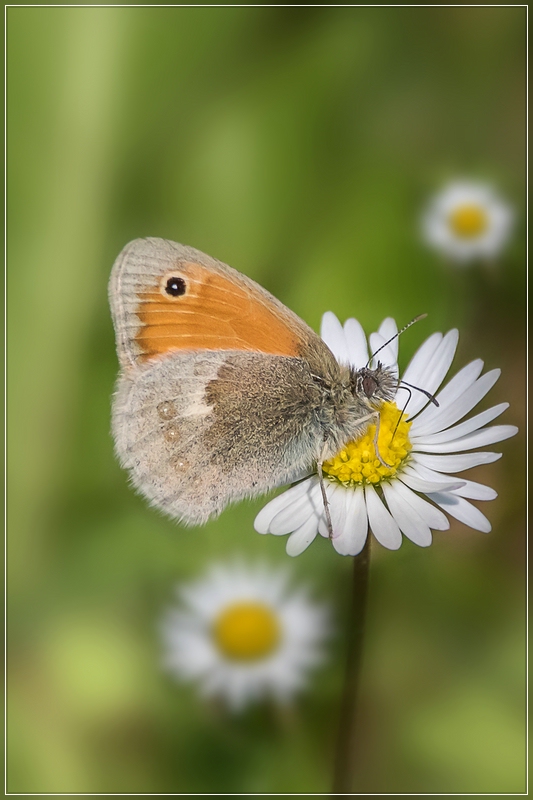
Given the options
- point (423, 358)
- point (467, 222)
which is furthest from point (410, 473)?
point (467, 222)

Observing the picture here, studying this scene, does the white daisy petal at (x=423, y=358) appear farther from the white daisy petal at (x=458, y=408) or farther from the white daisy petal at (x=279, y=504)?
the white daisy petal at (x=279, y=504)

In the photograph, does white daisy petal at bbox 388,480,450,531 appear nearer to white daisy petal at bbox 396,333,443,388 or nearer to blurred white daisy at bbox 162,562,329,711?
white daisy petal at bbox 396,333,443,388

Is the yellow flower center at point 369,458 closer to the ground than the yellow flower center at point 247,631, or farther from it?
farther from it

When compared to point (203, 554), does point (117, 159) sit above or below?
above

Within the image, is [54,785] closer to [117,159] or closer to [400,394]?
[400,394]

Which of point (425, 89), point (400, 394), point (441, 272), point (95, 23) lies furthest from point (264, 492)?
point (425, 89)

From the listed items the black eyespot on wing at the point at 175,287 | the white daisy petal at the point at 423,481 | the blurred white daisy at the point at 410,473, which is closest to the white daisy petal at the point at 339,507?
the blurred white daisy at the point at 410,473

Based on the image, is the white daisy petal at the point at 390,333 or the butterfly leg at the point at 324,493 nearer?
the butterfly leg at the point at 324,493
